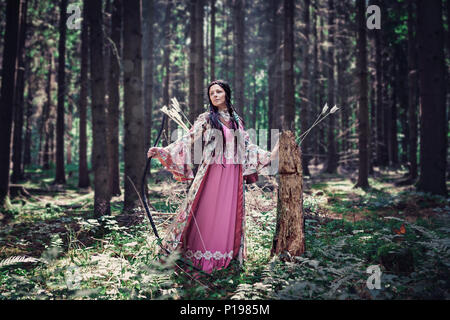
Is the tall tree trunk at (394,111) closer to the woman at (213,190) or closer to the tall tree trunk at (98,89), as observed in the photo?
the tall tree trunk at (98,89)

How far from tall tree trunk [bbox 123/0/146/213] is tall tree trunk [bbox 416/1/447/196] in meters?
8.21

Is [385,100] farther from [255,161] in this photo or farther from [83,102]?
[255,161]

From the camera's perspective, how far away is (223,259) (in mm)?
4199

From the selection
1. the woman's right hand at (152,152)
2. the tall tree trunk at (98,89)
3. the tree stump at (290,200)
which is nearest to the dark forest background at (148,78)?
the tall tree trunk at (98,89)

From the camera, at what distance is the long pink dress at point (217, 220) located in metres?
4.22

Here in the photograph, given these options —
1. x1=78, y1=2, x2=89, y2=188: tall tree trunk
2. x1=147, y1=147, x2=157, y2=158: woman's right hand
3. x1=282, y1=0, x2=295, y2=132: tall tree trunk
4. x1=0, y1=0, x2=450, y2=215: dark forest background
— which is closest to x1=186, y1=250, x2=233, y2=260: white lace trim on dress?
x1=147, y1=147, x2=157, y2=158: woman's right hand

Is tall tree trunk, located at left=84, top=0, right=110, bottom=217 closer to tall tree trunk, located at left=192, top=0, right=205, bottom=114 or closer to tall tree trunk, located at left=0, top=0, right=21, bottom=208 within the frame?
tall tree trunk, located at left=0, top=0, right=21, bottom=208

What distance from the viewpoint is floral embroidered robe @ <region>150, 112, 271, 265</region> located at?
433 cm

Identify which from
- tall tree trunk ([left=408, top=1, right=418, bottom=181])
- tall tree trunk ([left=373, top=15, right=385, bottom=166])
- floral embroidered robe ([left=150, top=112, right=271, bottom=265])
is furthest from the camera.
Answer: tall tree trunk ([left=373, top=15, right=385, bottom=166])

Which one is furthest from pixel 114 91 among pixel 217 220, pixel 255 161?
pixel 217 220

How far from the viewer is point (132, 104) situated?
25.7ft

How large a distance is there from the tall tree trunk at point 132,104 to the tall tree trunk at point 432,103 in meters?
8.21

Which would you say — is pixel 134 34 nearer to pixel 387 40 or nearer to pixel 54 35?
pixel 54 35

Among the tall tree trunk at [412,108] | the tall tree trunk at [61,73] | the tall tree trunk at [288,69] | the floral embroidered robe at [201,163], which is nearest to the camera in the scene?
the floral embroidered robe at [201,163]
